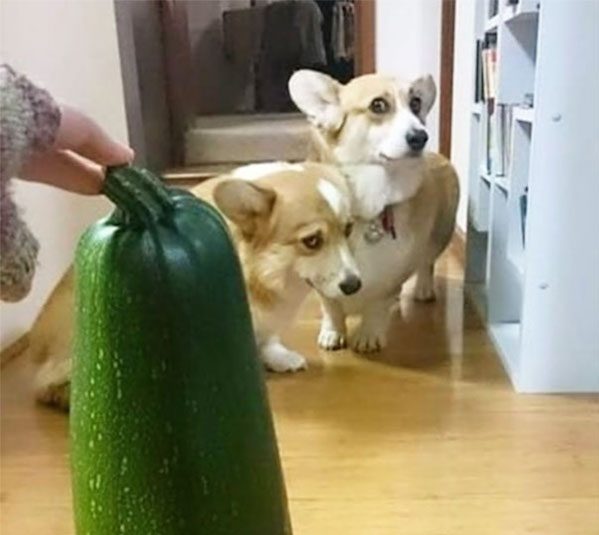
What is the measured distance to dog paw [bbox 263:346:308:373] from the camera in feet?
4.61

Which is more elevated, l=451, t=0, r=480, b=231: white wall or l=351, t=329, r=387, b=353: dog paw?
l=451, t=0, r=480, b=231: white wall

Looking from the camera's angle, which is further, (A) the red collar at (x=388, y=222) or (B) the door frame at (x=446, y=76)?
(B) the door frame at (x=446, y=76)

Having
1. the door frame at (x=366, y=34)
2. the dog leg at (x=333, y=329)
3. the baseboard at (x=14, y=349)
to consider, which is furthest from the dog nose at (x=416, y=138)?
the door frame at (x=366, y=34)

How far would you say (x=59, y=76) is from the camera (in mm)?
1778

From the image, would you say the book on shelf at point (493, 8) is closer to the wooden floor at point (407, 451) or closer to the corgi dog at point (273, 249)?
the corgi dog at point (273, 249)

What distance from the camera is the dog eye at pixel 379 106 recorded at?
1.46m

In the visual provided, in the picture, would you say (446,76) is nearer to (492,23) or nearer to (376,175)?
(492,23)

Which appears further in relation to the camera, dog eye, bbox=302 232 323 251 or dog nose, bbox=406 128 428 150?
dog nose, bbox=406 128 428 150

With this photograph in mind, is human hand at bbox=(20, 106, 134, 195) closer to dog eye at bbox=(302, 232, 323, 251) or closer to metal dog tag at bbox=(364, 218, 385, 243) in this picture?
dog eye at bbox=(302, 232, 323, 251)

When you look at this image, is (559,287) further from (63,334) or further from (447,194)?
(63,334)

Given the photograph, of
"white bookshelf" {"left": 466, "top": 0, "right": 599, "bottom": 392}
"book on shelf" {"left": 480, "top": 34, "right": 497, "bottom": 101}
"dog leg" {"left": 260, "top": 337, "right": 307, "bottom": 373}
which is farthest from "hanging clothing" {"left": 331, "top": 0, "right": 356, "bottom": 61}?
"dog leg" {"left": 260, "top": 337, "right": 307, "bottom": 373}

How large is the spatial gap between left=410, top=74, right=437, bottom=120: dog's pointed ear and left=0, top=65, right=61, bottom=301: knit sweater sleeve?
1182 millimetres

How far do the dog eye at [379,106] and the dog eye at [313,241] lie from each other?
0.33m

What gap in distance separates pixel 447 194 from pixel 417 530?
952 mm
